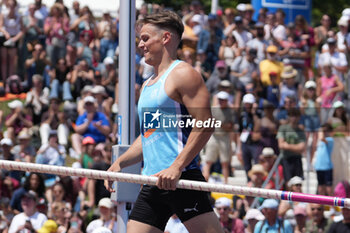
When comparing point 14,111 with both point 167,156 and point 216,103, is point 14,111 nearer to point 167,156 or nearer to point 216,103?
point 216,103

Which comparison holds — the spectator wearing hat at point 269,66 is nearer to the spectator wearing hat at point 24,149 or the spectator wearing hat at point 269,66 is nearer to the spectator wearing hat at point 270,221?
the spectator wearing hat at point 24,149

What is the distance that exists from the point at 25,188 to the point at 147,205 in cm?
680

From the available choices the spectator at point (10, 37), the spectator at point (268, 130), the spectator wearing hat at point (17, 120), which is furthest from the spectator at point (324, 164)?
the spectator at point (10, 37)

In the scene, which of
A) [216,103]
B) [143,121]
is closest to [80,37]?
[216,103]

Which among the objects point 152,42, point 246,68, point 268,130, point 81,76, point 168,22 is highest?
point 168,22

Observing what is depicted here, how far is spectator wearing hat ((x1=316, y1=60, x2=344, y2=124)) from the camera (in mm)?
13438

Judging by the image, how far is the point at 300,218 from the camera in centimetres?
1049

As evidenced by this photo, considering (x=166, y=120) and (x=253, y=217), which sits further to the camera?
(x=253, y=217)

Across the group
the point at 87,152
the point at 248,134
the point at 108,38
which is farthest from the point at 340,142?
the point at 108,38

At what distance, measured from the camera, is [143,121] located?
5.78 metres

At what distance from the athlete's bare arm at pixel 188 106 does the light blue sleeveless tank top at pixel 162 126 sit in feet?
0.22

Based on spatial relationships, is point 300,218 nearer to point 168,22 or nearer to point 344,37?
point 344,37

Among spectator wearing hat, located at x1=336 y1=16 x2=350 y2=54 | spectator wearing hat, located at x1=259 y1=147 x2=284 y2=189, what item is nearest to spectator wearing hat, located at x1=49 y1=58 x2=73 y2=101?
spectator wearing hat, located at x1=259 y1=147 x2=284 y2=189

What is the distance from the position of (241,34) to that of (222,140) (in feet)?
11.5
